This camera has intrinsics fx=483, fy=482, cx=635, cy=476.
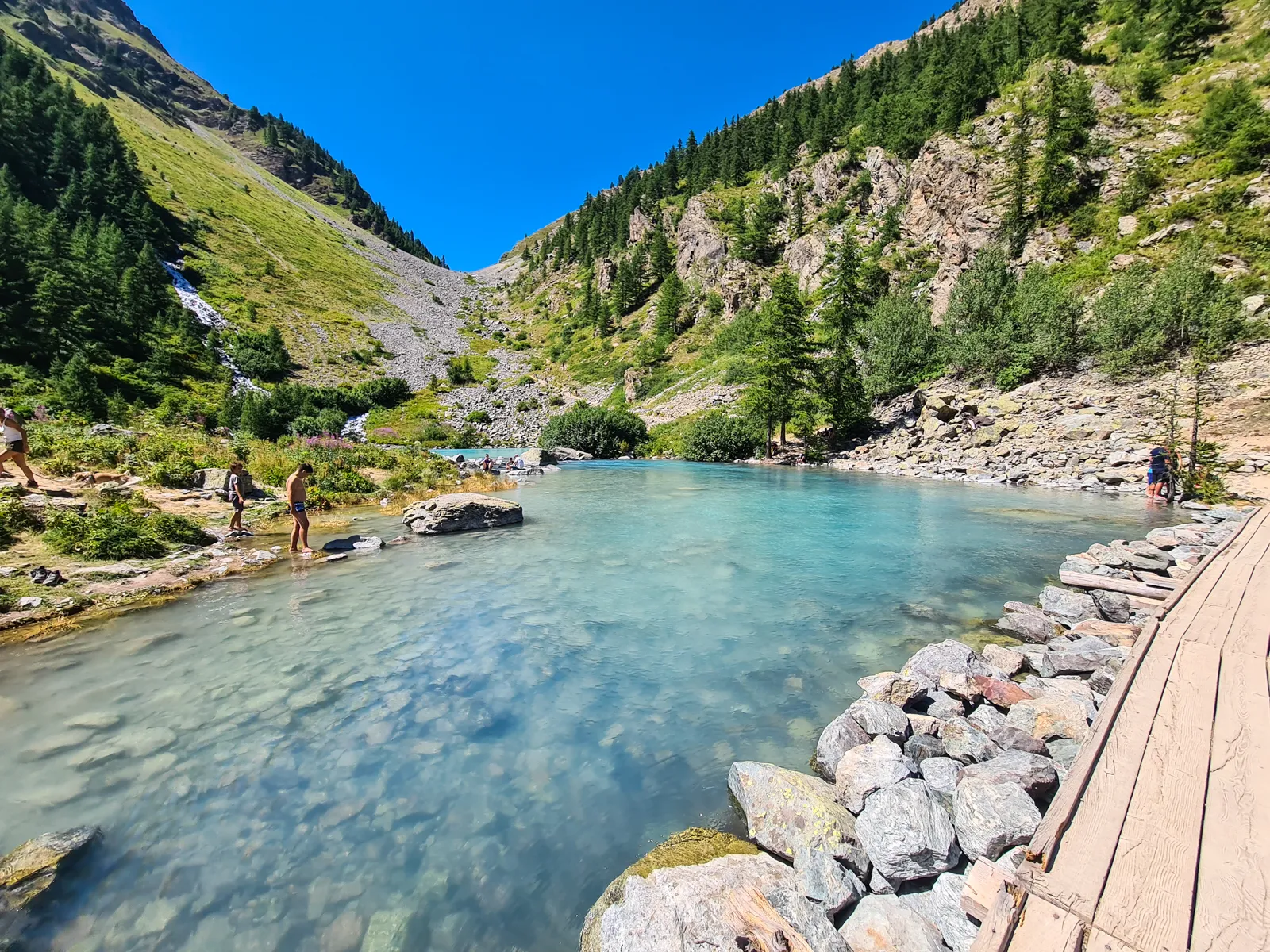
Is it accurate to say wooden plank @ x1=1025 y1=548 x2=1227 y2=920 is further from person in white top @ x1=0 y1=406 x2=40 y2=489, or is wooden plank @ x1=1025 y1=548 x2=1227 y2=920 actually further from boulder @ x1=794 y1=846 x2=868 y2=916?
person in white top @ x1=0 y1=406 x2=40 y2=489

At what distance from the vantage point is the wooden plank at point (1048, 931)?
2.00 m

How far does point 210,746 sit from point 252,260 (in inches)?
3566

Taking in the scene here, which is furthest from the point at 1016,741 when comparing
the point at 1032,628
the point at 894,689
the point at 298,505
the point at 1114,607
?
the point at 298,505

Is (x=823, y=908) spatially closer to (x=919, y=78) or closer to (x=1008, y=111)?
(x=1008, y=111)

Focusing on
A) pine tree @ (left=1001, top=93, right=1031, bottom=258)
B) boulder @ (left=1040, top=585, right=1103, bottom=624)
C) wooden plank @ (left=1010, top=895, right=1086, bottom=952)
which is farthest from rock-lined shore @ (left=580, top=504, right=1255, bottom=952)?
pine tree @ (left=1001, top=93, right=1031, bottom=258)

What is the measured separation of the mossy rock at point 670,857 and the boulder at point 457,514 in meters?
12.1

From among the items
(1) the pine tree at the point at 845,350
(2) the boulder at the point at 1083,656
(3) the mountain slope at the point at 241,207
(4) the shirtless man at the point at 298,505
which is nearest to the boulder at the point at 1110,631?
(2) the boulder at the point at 1083,656

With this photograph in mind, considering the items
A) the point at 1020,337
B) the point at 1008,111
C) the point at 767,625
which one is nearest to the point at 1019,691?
the point at 767,625

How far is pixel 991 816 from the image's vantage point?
3340mm

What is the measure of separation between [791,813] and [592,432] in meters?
44.1

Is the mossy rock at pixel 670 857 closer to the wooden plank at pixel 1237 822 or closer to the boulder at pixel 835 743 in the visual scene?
the boulder at pixel 835 743

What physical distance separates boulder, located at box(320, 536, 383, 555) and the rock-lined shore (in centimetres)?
1086

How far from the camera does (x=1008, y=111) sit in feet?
165

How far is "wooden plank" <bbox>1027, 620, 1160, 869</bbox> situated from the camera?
2.44 m
